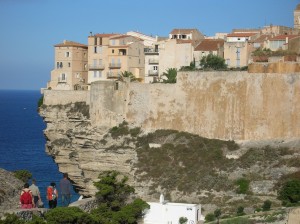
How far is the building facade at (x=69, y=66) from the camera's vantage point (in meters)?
52.5

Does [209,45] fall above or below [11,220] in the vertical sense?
above

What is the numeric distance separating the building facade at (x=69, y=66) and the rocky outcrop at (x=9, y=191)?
24.3 m

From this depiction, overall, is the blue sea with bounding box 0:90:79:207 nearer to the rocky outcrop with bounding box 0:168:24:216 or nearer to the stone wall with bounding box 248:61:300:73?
the stone wall with bounding box 248:61:300:73

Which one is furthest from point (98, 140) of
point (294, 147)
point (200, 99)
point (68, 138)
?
point (294, 147)

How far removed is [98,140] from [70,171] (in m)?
2.96

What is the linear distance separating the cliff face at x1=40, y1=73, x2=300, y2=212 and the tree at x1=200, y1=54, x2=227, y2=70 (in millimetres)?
6392

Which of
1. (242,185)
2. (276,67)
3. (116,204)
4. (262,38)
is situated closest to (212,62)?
(262,38)

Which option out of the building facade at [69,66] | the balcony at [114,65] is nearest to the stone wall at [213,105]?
the building facade at [69,66]

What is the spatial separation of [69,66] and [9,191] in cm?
2732

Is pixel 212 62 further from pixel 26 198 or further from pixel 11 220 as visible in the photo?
pixel 11 220

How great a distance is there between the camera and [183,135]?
4084 centimetres

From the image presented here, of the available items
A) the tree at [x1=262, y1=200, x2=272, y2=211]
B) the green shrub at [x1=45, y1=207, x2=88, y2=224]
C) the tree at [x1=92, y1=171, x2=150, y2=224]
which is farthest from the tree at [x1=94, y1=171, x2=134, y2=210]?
the green shrub at [x1=45, y1=207, x2=88, y2=224]

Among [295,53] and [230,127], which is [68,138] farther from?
[295,53]

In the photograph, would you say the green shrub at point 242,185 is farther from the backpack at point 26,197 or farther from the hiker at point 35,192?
the backpack at point 26,197
